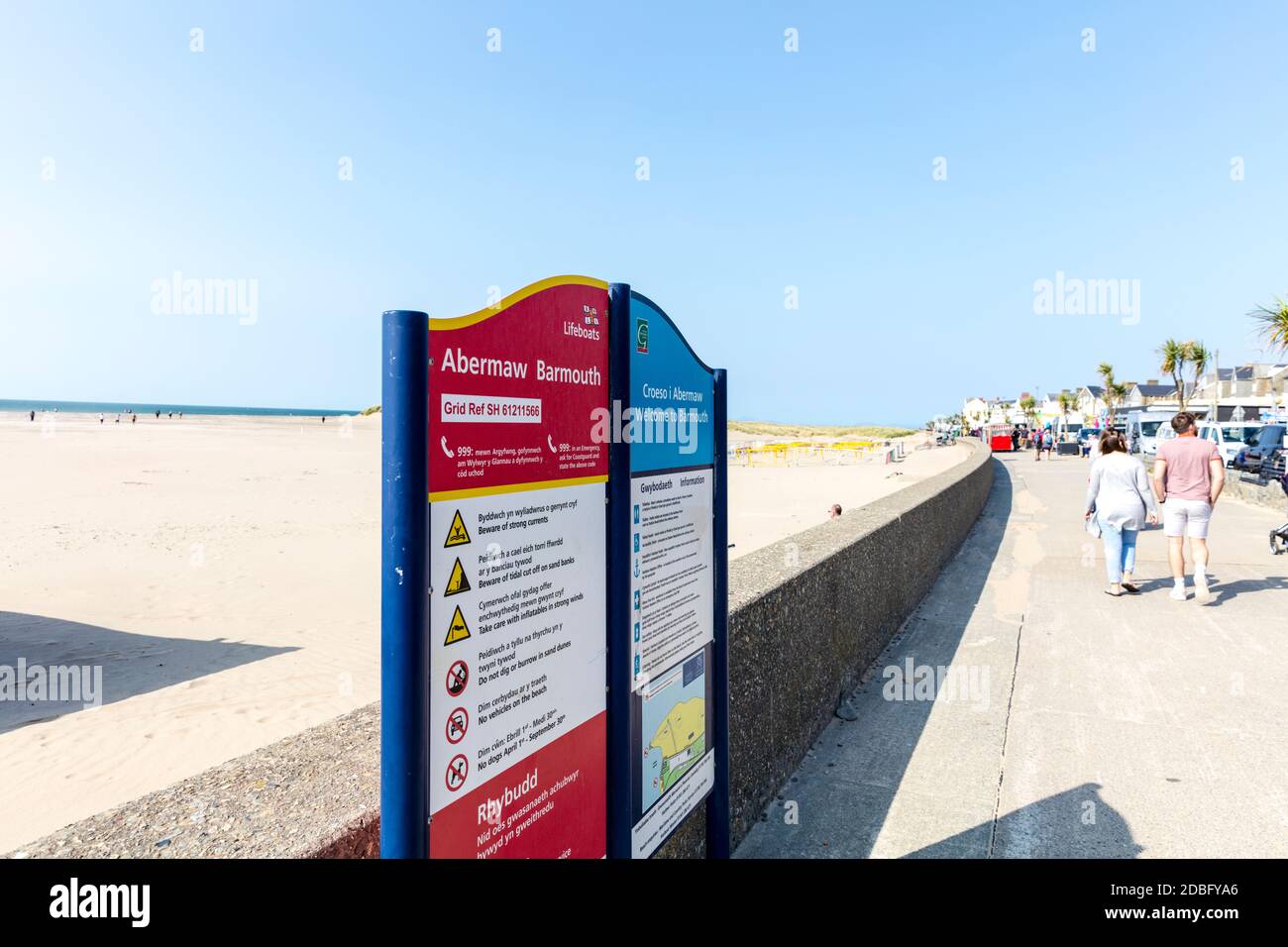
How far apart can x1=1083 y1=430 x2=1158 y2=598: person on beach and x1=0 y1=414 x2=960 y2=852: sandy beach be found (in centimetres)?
703

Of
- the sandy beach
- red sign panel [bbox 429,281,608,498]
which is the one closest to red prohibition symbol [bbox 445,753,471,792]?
red sign panel [bbox 429,281,608,498]

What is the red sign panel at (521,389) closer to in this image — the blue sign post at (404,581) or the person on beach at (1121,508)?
the blue sign post at (404,581)

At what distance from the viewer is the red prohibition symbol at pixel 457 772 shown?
1659mm

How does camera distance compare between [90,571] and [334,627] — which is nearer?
[334,627]

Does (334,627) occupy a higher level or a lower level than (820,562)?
lower

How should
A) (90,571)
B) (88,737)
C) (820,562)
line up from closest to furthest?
(820,562)
(88,737)
(90,571)

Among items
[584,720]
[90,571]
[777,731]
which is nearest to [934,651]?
[777,731]

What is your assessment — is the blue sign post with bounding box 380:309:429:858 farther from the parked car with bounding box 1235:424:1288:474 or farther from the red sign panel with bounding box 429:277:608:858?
the parked car with bounding box 1235:424:1288:474

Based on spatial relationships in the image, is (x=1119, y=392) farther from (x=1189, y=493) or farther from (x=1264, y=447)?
(x=1189, y=493)

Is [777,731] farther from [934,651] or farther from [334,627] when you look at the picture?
[334,627]

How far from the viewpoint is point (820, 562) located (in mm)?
4727

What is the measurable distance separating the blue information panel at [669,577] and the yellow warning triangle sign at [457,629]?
0.72 meters

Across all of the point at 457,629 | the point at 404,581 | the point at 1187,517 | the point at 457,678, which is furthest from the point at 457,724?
the point at 1187,517

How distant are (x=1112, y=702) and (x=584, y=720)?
170 inches
